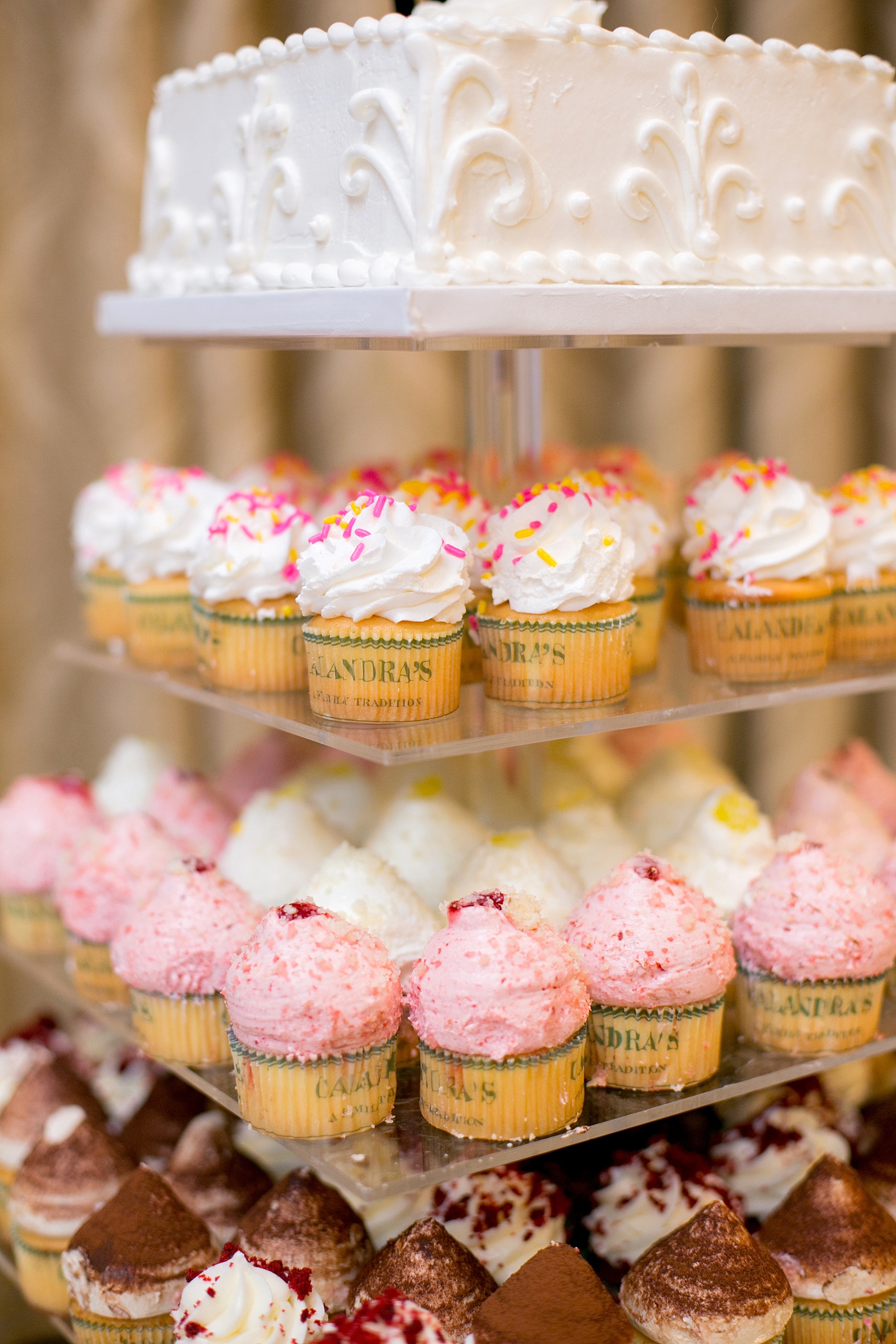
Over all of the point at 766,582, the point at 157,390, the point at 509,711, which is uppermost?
the point at 157,390

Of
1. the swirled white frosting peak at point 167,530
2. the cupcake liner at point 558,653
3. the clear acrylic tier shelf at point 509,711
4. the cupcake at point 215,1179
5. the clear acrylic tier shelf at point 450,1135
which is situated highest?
the swirled white frosting peak at point 167,530

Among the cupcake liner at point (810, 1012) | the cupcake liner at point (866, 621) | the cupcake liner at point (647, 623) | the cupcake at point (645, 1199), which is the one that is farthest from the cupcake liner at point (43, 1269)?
the cupcake liner at point (866, 621)

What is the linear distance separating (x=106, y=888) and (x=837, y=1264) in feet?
3.32

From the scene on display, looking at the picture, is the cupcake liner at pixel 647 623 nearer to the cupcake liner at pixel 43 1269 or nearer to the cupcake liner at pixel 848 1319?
the cupcake liner at pixel 848 1319

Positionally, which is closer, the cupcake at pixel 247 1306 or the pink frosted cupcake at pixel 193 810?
the cupcake at pixel 247 1306

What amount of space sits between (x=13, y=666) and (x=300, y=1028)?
1.65 m

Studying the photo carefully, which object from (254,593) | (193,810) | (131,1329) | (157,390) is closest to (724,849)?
(254,593)

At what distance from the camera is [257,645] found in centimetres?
181

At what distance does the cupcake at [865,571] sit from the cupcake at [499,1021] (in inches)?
27.0

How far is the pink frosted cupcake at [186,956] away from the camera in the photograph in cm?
171

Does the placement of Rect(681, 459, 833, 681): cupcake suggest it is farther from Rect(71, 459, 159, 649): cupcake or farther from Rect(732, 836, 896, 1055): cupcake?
Rect(71, 459, 159, 649): cupcake

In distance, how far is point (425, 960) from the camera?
1.54 m

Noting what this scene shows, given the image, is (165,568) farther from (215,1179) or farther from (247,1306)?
(247,1306)

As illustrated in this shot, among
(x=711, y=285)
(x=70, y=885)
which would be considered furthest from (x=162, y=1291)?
(x=711, y=285)
